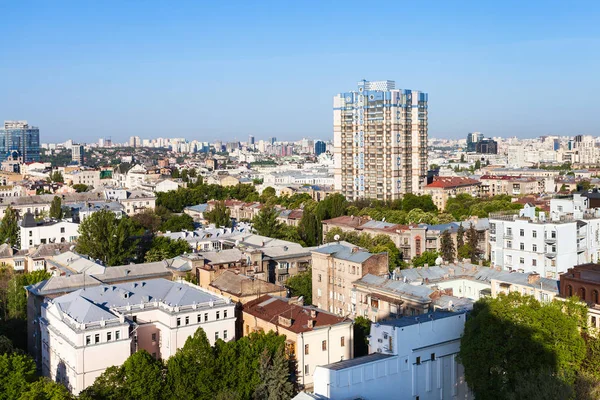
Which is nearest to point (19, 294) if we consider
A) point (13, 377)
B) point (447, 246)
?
point (13, 377)

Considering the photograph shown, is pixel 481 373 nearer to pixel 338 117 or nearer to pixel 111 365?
pixel 111 365

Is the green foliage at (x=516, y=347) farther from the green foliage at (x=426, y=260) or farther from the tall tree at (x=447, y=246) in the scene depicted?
the tall tree at (x=447, y=246)

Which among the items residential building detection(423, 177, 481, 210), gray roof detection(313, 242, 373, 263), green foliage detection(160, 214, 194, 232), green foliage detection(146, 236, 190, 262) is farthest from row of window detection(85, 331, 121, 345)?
residential building detection(423, 177, 481, 210)

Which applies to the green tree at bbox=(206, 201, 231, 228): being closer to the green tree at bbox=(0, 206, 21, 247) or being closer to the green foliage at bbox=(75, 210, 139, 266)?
the green tree at bbox=(0, 206, 21, 247)

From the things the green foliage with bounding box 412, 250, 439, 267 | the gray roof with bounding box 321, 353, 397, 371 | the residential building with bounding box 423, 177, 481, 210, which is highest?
the residential building with bounding box 423, 177, 481, 210

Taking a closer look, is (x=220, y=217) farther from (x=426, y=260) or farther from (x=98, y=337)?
(x=98, y=337)

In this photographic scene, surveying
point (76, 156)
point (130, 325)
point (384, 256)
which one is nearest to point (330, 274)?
point (384, 256)
